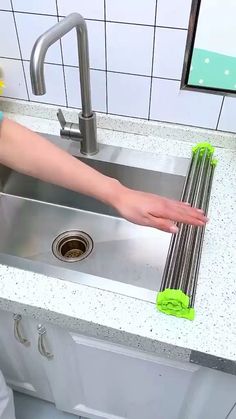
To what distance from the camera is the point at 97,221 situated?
1.01 meters

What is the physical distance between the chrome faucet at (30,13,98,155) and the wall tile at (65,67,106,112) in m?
0.13

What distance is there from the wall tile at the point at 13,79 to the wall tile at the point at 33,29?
0.15 ft

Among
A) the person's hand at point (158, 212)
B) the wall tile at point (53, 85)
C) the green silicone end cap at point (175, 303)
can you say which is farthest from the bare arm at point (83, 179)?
the wall tile at point (53, 85)

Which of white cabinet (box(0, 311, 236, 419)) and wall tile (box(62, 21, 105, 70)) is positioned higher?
wall tile (box(62, 21, 105, 70))

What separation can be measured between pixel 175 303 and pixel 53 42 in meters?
0.51

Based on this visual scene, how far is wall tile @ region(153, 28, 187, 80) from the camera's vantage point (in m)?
0.80

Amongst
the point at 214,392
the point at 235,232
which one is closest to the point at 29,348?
the point at 214,392

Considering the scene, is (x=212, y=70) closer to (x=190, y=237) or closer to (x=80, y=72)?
(x=80, y=72)

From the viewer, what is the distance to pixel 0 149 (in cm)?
70

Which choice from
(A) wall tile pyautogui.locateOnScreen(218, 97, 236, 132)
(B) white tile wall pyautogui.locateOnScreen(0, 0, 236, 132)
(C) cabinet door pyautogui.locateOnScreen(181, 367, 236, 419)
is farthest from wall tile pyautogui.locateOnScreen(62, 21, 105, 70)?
(C) cabinet door pyautogui.locateOnScreen(181, 367, 236, 419)

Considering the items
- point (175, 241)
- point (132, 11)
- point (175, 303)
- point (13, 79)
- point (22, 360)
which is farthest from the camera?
point (13, 79)

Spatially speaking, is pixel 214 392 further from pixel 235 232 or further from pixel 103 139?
pixel 103 139

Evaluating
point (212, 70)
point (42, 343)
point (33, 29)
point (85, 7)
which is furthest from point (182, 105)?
point (42, 343)

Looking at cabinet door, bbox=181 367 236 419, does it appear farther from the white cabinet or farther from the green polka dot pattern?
the green polka dot pattern
